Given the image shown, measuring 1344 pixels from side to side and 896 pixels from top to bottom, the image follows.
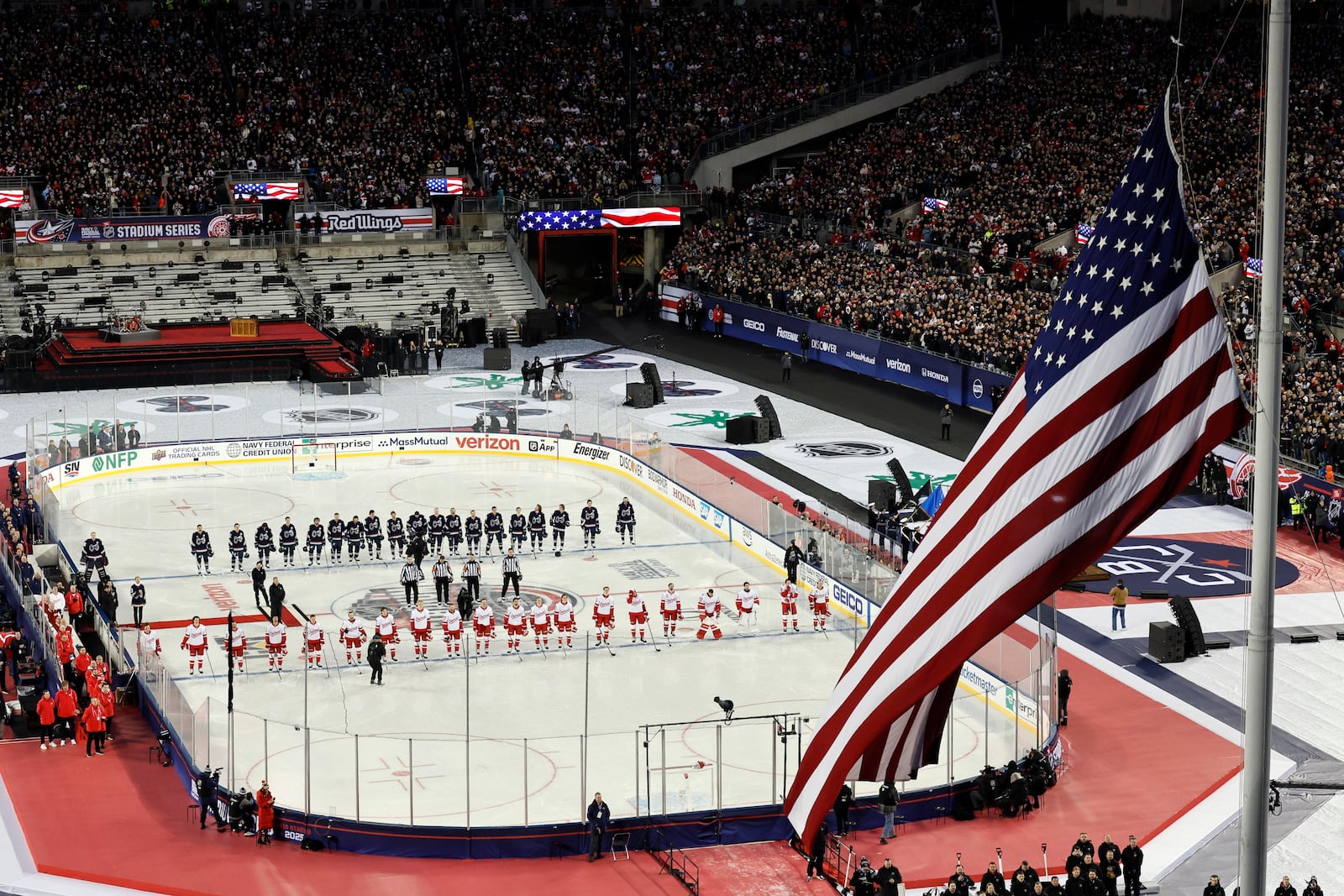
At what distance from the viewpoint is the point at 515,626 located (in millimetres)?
34969

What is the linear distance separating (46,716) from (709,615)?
12.8m

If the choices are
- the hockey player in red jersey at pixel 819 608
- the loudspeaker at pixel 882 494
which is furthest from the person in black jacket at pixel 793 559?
the loudspeaker at pixel 882 494

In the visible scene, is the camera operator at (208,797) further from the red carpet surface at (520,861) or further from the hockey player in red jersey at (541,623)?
the hockey player in red jersey at (541,623)

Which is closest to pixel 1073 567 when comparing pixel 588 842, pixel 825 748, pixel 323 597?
pixel 825 748

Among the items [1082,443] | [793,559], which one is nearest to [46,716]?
[793,559]

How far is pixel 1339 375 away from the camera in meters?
43.2

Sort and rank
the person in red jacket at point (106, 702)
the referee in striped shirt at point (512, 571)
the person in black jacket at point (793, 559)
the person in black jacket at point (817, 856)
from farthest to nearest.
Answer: the referee in striped shirt at point (512, 571), the person in black jacket at point (793, 559), the person in red jacket at point (106, 702), the person in black jacket at point (817, 856)

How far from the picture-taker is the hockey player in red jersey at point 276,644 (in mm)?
33000

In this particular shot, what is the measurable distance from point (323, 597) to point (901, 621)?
28.2 meters

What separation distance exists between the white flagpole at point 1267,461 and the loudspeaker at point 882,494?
31.7 metres

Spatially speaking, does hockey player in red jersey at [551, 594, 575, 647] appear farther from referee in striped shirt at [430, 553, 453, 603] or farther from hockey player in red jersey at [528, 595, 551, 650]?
referee in striped shirt at [430, 553, 453, 603]

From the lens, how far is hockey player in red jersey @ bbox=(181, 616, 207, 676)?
108 feet

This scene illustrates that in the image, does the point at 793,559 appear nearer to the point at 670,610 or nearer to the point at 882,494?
the point at 670,610

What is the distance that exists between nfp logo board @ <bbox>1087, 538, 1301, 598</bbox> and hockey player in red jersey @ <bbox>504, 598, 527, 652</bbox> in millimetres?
12454
